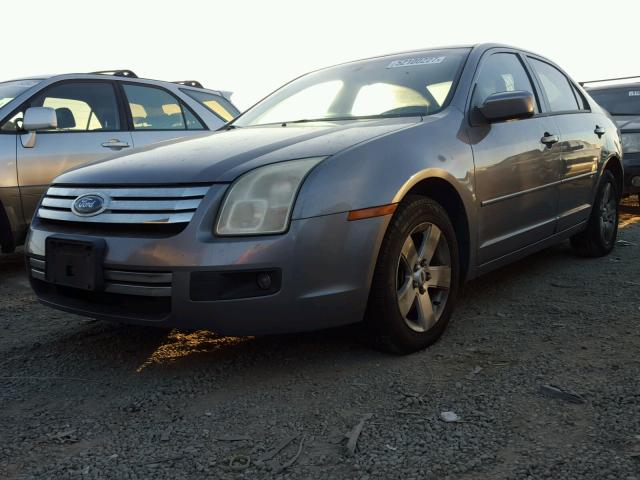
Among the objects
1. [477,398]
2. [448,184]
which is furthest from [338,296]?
[448,184]

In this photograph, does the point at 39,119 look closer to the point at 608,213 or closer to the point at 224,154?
the point at 224,154

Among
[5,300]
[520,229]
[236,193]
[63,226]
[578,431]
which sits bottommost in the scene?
[5,300]

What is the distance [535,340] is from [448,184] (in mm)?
844

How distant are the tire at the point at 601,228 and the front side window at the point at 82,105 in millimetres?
3828

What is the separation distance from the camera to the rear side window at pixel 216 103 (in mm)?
6246

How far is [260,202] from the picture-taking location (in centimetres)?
250

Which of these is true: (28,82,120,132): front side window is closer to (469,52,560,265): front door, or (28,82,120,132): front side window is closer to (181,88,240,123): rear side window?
(181,88,240,123): rear side window

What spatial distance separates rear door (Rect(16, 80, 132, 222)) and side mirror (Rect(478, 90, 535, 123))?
2773 millimetres

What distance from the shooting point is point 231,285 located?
2.48 metres

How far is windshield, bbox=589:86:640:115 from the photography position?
27.3 ft

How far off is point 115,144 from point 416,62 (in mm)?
2692

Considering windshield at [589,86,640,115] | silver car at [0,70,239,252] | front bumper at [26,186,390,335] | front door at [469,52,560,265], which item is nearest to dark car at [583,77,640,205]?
windshield at [589,86,640,115]

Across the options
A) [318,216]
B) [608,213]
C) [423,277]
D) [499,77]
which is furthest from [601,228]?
[318,216]

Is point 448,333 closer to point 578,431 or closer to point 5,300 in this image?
point 578,431
